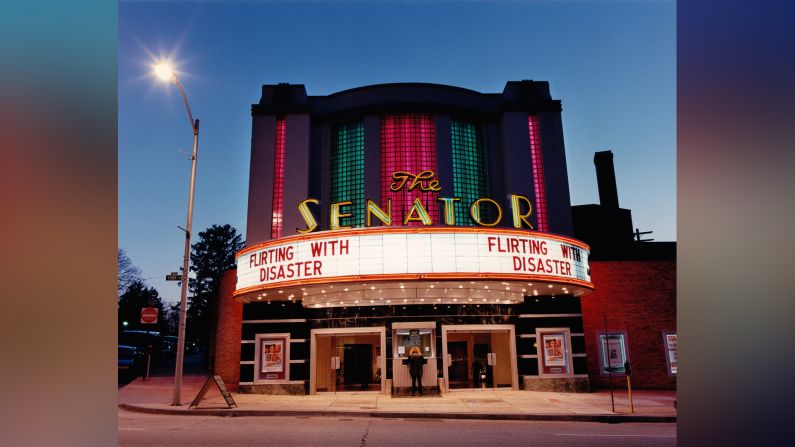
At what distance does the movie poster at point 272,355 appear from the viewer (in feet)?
69.3

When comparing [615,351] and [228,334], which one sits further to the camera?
[228,334]

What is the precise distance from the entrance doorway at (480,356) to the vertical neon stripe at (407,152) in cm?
574

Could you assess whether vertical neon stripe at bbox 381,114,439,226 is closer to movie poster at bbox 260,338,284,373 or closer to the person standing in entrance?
the person standing in entrance

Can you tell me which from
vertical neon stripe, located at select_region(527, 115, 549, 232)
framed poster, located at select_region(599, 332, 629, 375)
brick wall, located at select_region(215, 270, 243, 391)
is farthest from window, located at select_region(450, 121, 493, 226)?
brick wall, located at select_region(215, 270, 243, 391)

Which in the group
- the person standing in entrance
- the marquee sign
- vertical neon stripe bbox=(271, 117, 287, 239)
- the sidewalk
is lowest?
the sidewalk

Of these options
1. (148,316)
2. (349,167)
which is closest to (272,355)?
(148,316)

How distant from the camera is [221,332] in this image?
23922 mm

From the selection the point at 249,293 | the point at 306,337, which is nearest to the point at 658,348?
the point at 306,337

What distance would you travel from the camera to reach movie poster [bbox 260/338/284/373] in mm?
21109

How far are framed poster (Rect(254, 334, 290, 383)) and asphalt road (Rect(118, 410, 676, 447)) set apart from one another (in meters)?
6.70

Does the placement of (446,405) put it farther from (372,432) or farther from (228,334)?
(228,334)

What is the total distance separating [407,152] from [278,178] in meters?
6.63

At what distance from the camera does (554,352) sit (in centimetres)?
2116

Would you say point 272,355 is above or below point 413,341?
below
